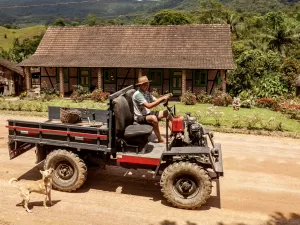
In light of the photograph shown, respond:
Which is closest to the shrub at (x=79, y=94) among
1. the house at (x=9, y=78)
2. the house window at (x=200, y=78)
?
the house at (x=9, y=78)

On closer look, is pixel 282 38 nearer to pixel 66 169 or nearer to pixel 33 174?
pixel 33 174

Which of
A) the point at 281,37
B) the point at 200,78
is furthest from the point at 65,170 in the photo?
the point at 281,37

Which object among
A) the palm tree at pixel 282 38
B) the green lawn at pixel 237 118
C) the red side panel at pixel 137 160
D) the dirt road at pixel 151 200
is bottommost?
the dirt road at pixel 151 200

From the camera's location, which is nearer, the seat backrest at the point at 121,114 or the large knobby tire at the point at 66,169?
the seat backrest at the point at 121,114

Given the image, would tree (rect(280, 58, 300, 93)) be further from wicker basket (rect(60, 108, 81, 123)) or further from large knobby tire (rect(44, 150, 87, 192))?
large knobby tire (rect(44, 150, 87, 192))

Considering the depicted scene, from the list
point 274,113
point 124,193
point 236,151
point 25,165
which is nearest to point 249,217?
point 124,193

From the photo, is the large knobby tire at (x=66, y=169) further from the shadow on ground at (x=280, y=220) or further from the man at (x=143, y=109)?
the shadow on ground at (x=280, y=220)

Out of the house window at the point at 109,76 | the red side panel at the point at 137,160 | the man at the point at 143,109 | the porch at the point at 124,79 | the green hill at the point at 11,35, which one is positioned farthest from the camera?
the green hill at the point at 11,35

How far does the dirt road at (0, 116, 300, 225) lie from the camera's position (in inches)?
251

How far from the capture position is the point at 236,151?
1102cm

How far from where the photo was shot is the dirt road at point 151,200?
20.9 feet

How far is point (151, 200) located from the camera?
721 centimetres

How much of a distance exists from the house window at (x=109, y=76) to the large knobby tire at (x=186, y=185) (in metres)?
19.8

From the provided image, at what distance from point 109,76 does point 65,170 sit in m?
19.2
